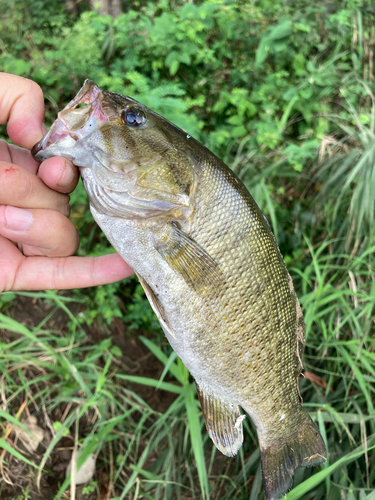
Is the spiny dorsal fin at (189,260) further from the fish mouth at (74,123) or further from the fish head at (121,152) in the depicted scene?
the fish mouth at (74,123)

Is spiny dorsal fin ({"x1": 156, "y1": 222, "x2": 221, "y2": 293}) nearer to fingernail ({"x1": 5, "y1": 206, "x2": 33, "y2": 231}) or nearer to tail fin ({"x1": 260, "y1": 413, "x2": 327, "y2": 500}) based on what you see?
fingernail ({"x1": 5, "y1": 206, "x2": 33, "y2": 231})

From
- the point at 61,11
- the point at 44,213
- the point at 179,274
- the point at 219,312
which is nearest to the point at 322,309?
the point at 219,312

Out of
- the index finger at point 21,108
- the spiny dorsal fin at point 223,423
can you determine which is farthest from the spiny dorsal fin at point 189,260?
the index finger at point 21,108

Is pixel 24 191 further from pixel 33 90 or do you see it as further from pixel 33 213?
pixel 33 90

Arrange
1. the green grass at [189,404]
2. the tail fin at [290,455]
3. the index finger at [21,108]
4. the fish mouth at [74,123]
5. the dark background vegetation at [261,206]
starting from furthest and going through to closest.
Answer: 1. the dark background vegetation at [261,206]
2. the green grass at [189,404]
3. the tail fin at [290,455]
4. the index finger at [21,108]
5. the fish mouth at [74,123]

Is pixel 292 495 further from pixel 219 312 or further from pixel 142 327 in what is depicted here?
pixel 142 327

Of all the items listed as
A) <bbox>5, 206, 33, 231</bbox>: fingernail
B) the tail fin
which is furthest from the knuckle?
the tail fin

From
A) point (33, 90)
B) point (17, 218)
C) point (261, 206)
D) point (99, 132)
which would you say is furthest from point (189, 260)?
point (261, 206)
